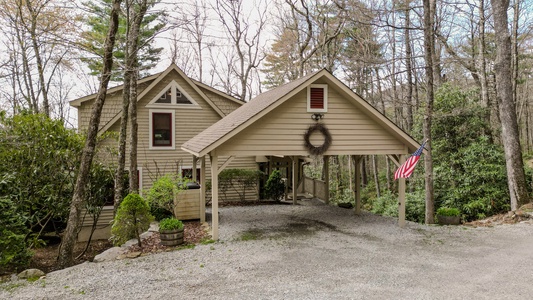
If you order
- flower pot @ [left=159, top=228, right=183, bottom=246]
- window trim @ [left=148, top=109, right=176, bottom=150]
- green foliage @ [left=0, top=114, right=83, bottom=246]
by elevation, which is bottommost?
flower pot @ [left=159, top=228, right=183, bottom=246]

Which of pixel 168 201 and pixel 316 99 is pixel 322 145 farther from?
pixel 168 201

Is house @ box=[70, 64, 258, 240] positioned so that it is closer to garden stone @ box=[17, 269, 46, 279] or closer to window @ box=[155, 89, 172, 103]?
window @ box=[155, 89, 172, 103]

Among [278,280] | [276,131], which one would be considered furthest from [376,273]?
[276,131]

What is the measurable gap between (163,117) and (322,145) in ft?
26.8

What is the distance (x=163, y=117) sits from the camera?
46.4 ft

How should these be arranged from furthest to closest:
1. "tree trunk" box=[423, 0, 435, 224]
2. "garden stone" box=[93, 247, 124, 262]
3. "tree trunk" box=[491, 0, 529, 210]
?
1. "tree trunk" box=[423, 0, 435, 224]
2. "tree trunk" box=[491, 0, 529, 210]
3. "garden stone" box=[93, 247, 124, 262]

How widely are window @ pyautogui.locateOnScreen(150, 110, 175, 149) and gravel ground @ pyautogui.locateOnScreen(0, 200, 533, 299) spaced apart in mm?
6467

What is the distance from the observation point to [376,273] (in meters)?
5.82

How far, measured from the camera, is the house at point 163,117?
533 inches

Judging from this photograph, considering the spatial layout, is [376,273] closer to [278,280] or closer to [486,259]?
[278,280]

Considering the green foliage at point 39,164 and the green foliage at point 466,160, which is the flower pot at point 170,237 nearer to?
the green foliage at point 39,164

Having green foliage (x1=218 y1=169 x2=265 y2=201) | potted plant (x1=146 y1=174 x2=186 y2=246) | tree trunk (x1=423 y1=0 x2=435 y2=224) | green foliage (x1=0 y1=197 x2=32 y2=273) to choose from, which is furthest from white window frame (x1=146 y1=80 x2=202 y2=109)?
tree trunk (x1=423 y1=0 x2=435 y2=224)

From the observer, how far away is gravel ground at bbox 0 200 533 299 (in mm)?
5082

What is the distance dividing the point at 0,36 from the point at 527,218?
77.8ft
